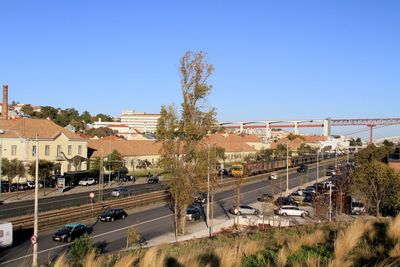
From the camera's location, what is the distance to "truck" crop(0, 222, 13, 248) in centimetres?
2706

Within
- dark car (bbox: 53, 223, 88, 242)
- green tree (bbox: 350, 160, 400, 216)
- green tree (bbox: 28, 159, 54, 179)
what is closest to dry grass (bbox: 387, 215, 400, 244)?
dark car (bbox: 53, 223, 88, 242)

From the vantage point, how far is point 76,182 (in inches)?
2409

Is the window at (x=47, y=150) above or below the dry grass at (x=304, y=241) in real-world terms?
above

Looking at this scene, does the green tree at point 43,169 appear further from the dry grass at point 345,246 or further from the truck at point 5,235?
the dry grass at point 345,246

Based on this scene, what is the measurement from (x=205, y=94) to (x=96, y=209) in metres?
15.9

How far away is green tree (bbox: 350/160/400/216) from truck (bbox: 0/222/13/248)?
28301 millimetres

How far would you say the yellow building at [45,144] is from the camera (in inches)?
2442

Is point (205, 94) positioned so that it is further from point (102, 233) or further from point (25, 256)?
point (25, 256)

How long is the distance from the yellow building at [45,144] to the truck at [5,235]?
34.1m

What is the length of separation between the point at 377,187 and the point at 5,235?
30.5 meters

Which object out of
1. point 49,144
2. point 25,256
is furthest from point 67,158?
point 25,256

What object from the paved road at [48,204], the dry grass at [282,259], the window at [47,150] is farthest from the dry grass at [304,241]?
the window at [47,150]

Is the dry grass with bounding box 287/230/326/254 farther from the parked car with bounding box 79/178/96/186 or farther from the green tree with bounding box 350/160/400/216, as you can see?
the parked car with bounding box 79/178/96/186

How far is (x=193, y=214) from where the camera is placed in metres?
40.7
